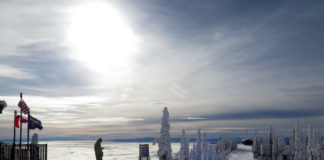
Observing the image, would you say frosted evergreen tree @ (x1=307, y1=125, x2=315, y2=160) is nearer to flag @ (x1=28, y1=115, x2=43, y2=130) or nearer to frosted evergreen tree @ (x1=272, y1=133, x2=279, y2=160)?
frosted evergreen tree @ (x1=272, y1=133, x2=279, y2=160)

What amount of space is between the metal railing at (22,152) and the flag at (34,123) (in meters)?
3.50

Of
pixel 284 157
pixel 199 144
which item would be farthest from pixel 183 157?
pixel 284 157

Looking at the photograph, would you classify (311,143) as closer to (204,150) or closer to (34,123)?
(204,150)

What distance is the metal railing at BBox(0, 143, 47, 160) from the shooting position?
19.9 metres

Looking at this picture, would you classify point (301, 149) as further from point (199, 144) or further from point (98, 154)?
point (98, 154)

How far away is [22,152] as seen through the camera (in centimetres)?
2134

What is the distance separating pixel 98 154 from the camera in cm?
2073

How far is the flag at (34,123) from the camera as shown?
2541cm

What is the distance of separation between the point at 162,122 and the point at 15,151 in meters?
19.0

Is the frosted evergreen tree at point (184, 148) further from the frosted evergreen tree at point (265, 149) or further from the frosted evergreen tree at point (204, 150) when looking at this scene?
the frosted evergreen tree at point (265, 149)

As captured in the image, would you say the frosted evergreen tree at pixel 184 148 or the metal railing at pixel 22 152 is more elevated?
the metal railing at pixel 22 152

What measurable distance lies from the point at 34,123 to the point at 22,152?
15.5 feet

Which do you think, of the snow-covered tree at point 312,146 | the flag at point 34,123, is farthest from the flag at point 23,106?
the snow-covered tree at point 312,146

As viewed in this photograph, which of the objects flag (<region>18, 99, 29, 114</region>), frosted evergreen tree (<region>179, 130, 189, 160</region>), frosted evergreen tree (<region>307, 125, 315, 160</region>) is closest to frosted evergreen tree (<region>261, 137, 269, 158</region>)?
frosted evergreen tree (<region>307, 125, 315, 160</region>)
